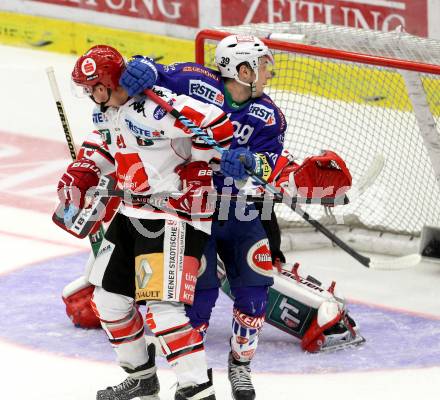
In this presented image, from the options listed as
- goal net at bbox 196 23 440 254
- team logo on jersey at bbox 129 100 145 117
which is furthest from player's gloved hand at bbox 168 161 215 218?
goal net at bbox 196 23 440 254

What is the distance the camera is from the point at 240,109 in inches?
181

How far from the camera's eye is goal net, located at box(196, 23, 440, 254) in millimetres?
5961

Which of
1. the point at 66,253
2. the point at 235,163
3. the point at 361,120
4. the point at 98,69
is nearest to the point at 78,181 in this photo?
the point at 98,69

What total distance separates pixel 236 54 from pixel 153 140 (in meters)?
0.59

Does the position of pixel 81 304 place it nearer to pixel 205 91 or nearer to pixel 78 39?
pixel 205 91

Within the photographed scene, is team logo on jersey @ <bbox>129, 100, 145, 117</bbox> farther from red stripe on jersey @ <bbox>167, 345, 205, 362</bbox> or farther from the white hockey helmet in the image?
red stripe on jersey @ <bbox>167, 345, 205, 362</bbox>

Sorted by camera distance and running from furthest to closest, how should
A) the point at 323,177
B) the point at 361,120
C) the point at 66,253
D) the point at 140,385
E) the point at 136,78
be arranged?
the point at 361,120
the point at 66,253
the point at 323,177
the point at 140,385
the point at 136,78

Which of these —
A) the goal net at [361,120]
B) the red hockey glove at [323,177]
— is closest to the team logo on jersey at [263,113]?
the red hockey glove at [323,177]

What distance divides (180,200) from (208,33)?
77.6 inches

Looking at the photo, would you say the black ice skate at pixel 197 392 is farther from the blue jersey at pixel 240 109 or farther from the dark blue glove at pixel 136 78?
the dark blue glove at pixel 136 78

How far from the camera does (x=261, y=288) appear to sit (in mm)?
4562

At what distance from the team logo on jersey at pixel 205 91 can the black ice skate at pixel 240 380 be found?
89 centimetres

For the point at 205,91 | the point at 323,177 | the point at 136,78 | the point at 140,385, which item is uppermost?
the point at 136,78

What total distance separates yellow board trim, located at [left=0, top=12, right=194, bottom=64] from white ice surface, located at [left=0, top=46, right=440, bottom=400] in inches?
5.0
